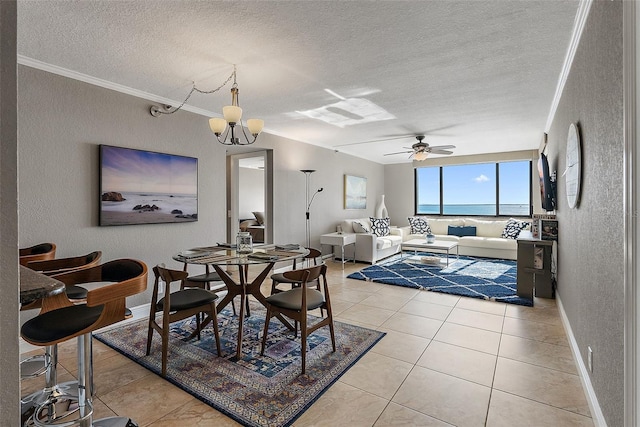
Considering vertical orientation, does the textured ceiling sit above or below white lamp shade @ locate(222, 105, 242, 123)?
above

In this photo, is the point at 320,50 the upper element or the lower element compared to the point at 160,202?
upper

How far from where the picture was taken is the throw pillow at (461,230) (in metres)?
7.47

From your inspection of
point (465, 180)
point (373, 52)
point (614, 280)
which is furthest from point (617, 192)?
point (465, 180)

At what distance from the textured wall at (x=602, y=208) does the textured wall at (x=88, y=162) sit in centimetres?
385

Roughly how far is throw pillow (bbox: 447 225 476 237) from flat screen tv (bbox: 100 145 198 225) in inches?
239

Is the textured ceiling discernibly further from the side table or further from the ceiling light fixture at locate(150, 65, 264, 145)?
the side table

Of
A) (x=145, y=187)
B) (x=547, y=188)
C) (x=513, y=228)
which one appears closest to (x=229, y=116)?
(x=145, y=187)

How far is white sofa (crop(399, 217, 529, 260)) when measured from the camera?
6637mm

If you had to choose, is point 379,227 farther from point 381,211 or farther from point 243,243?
point 243,243

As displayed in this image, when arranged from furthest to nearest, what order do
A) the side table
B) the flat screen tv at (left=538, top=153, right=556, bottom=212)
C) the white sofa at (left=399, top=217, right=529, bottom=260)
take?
the white sofa at (left=399, top=217, right=529, bottom=260)
the side table
the flat screen tv at (left=538, top=153, right=556, bottom=212)

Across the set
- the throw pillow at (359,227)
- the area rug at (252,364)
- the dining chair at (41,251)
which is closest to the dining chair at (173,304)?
the area rug at (252,364)

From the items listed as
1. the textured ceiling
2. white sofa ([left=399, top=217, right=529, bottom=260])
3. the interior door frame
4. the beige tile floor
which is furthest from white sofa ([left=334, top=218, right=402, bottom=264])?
the beige tile floor

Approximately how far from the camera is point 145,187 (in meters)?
3.45

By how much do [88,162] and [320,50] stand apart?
96.6 inches
